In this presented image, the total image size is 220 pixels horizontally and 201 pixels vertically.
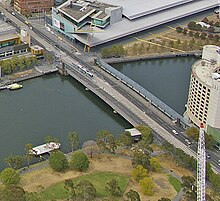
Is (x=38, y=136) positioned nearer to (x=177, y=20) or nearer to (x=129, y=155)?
(x=129, y=155)

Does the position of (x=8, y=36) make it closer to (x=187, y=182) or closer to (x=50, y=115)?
(x=50, y=115)

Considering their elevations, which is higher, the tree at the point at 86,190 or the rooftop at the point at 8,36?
the rooftop at the point at 8,36

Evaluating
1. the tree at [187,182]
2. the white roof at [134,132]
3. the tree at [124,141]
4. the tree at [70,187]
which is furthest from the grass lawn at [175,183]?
the tree at [70,187]

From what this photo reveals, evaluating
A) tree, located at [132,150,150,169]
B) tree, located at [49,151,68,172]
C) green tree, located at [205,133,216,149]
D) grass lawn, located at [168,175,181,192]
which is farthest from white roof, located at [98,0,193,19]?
grass lawn, located at [168,175,181,192]

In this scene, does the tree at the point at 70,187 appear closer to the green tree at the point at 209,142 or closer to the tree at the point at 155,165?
the tree at the point at 155,165

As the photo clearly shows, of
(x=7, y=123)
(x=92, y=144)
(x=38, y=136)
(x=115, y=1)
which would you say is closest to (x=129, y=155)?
(x=92, y=144)

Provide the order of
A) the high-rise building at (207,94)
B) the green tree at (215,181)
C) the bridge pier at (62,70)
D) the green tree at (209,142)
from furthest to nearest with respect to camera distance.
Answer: the bridge pier at (62,70) < the high-rise building at (207,94) < the green tree at (209,142) < the green tree at (215,181)

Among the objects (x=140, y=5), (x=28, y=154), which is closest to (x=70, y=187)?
(x=28, y=154)

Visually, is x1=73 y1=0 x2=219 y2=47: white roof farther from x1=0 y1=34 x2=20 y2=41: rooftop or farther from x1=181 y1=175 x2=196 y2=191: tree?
x1=181 y1=175 x2=196 y2=191: tree
